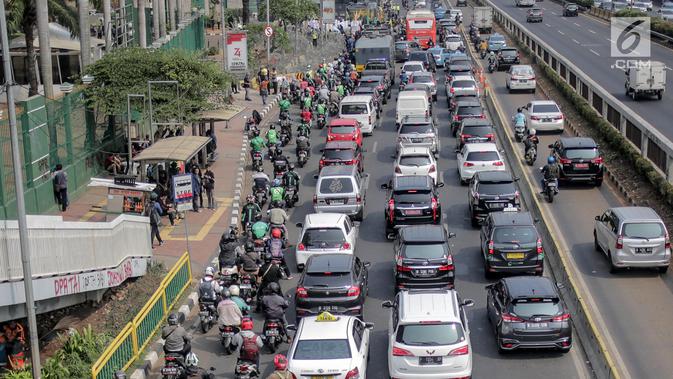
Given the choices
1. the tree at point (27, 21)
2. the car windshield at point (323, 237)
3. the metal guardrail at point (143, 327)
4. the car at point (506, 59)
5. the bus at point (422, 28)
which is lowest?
the metal guardrail at point (143, 327)

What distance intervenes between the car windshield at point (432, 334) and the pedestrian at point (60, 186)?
15.8m

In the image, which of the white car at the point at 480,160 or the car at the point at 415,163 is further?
the white car at the point at 480,160

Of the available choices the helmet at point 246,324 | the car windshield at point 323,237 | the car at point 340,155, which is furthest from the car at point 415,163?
the helmet at point 246,324

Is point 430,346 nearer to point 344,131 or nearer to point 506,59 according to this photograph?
point 344,131

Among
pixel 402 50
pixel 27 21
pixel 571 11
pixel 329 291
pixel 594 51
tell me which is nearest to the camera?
pixel 329 291

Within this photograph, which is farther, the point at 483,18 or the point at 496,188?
the point at 483,18

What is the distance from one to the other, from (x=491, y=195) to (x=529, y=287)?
30.8 ft

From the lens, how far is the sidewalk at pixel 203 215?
1167 inches

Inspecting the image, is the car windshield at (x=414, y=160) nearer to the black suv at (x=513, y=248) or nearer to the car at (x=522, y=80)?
the black suv at (x=513, y=248)

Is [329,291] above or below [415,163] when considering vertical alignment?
below

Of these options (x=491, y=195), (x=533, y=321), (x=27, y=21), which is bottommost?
(x=533, y=321)

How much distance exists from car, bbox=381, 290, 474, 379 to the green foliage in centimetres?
2034

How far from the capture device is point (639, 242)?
2595 cm

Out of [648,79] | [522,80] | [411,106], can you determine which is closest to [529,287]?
[411,106]
